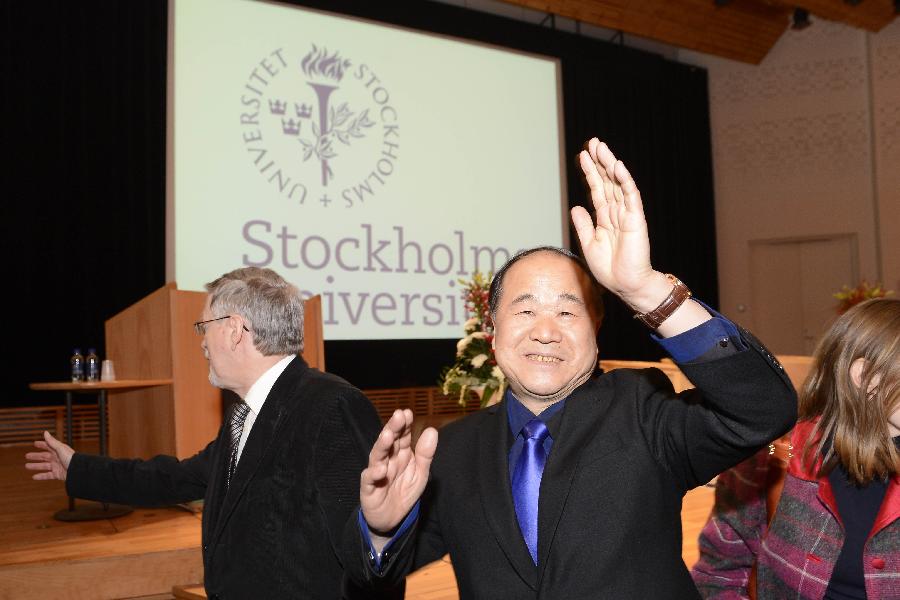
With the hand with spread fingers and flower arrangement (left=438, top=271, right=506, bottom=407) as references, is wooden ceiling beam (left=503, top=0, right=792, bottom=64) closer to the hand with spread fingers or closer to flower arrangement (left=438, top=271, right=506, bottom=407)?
flower arrangement (left=438, top=271, right=506, bottom=407)

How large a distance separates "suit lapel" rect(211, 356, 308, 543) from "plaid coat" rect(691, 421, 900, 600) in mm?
1052

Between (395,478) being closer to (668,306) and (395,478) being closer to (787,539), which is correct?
(668,306)

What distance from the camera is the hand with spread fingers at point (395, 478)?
4.36ft

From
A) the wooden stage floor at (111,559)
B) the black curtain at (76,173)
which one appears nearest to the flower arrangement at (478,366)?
the wooden stage floor at (111,559)

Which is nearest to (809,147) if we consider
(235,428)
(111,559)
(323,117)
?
(323,117)

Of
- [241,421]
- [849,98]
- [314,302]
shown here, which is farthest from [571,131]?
[241,421]

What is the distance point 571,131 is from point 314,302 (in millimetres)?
7347

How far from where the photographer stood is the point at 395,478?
4.50 feet

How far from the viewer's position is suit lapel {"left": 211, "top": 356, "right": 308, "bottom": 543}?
202cm

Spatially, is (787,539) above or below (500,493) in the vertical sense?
below

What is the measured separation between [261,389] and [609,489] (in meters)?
1.19

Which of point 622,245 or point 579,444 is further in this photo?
point 579,444

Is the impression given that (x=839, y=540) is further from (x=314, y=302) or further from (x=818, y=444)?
(x=314, y=302)

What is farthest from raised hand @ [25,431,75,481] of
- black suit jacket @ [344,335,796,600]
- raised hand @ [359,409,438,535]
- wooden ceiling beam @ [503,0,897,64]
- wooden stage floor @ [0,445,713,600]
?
wooden ceiling beam @ [503,0,897,64]
